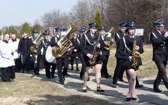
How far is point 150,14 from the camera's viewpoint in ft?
112

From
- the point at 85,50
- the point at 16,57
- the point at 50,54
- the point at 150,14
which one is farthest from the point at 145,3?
the point at 85,50

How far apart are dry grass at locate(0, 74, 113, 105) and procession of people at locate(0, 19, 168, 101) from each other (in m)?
0.75

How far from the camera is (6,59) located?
13.0 metres

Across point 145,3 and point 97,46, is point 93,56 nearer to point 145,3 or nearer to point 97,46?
point 97,46

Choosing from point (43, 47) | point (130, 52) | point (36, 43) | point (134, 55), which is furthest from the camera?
point (36, 43)

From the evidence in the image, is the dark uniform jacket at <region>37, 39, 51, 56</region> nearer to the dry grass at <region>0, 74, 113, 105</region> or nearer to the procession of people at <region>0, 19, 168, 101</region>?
the procession of people at <region>0, 19, 168, 101</region>

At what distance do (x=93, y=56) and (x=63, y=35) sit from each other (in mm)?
2579

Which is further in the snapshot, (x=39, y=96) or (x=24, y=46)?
(x=24, y=46)

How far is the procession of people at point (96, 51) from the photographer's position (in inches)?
348

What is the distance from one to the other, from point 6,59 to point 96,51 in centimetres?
424

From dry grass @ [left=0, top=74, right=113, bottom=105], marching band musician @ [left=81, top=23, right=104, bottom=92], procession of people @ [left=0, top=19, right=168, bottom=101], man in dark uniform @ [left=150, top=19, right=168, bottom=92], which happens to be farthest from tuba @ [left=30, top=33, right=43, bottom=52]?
man in dark uniform @ [left=150, top=19, right=168, bottom=92]

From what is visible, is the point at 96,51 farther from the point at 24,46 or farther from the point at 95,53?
the point at 24,46

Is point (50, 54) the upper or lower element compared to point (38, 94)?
upper

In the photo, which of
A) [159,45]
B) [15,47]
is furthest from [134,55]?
[15,47]
